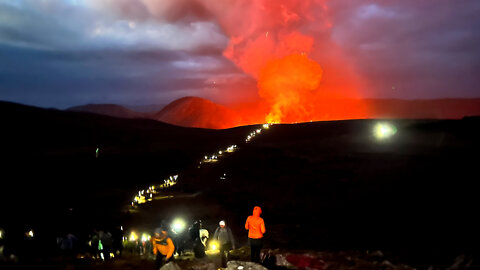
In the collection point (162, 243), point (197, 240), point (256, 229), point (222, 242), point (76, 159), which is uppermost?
point (76, 159)

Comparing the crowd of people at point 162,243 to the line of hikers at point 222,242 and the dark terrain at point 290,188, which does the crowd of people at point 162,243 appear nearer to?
the line of hikers at point 222,242

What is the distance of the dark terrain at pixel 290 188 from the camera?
58.6 feet

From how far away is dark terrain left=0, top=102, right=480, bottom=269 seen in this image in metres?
17.9

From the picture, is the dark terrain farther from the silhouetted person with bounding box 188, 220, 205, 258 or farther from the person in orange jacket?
the silhouetted person with bounding box 188, 220, 205, 258

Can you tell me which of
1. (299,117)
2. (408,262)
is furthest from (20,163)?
(299,117)

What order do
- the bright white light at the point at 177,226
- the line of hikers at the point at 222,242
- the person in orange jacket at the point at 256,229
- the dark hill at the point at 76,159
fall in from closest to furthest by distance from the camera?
the line of hikers at the point at 222,242, the person in orange jacket at the point at 256,229, the bright white light at the point at 177,226, the dark hill at the point at 76,159

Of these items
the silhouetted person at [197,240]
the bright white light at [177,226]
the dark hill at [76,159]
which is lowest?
the silhouetted person at [197,240]

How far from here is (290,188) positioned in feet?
101

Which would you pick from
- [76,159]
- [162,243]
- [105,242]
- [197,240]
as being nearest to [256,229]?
[162,243]

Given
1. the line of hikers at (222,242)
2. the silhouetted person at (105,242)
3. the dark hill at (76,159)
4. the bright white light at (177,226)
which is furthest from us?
the dark hill at (76,159)

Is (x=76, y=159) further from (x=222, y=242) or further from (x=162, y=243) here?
(x=162, y=243)

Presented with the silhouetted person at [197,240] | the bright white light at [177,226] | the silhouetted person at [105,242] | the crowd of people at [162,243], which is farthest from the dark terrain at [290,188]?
the bright white light at [177,226]

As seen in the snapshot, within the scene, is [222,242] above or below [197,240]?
above

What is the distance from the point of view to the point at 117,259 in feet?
42.2
